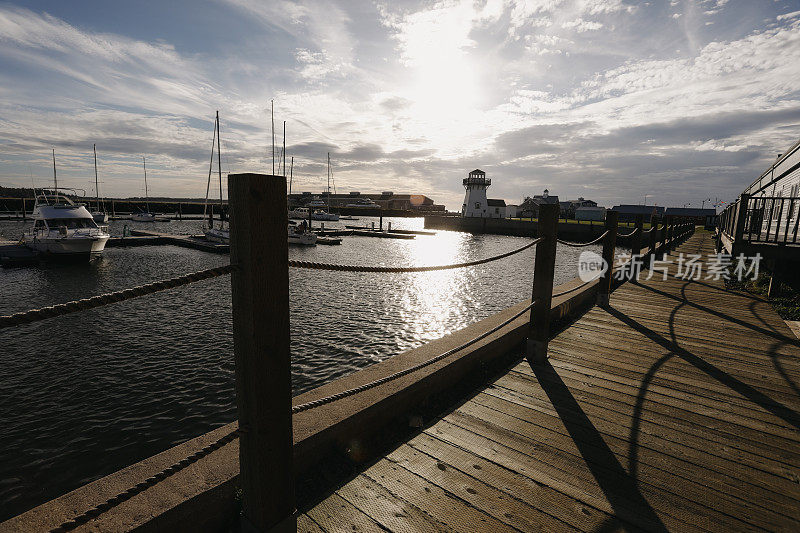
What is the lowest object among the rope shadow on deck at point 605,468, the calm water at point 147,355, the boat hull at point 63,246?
the calm water at point 147,355

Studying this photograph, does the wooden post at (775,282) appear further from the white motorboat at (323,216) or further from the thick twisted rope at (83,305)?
the white motorboat at (323,216)

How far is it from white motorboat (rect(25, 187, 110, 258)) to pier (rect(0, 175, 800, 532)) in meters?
26.3

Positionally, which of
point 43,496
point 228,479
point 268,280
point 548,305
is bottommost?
point 43,496

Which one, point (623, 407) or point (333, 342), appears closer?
point (623, 407)

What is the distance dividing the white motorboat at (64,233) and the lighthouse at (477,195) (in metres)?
63.3

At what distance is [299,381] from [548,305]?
17.4ft

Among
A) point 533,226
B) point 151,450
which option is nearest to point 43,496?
point 151,450

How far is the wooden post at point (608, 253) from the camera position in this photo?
604 cm

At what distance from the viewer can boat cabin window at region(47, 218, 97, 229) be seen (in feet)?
73.6

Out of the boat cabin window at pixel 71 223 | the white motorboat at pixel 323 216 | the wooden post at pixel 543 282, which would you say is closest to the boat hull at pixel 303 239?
the boat cabin window at pixel 71 223

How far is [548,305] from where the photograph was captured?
4094 millimetres

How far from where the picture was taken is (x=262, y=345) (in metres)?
1.56

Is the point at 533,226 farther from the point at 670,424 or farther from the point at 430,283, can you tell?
the point at 670,424

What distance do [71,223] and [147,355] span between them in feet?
69.9
